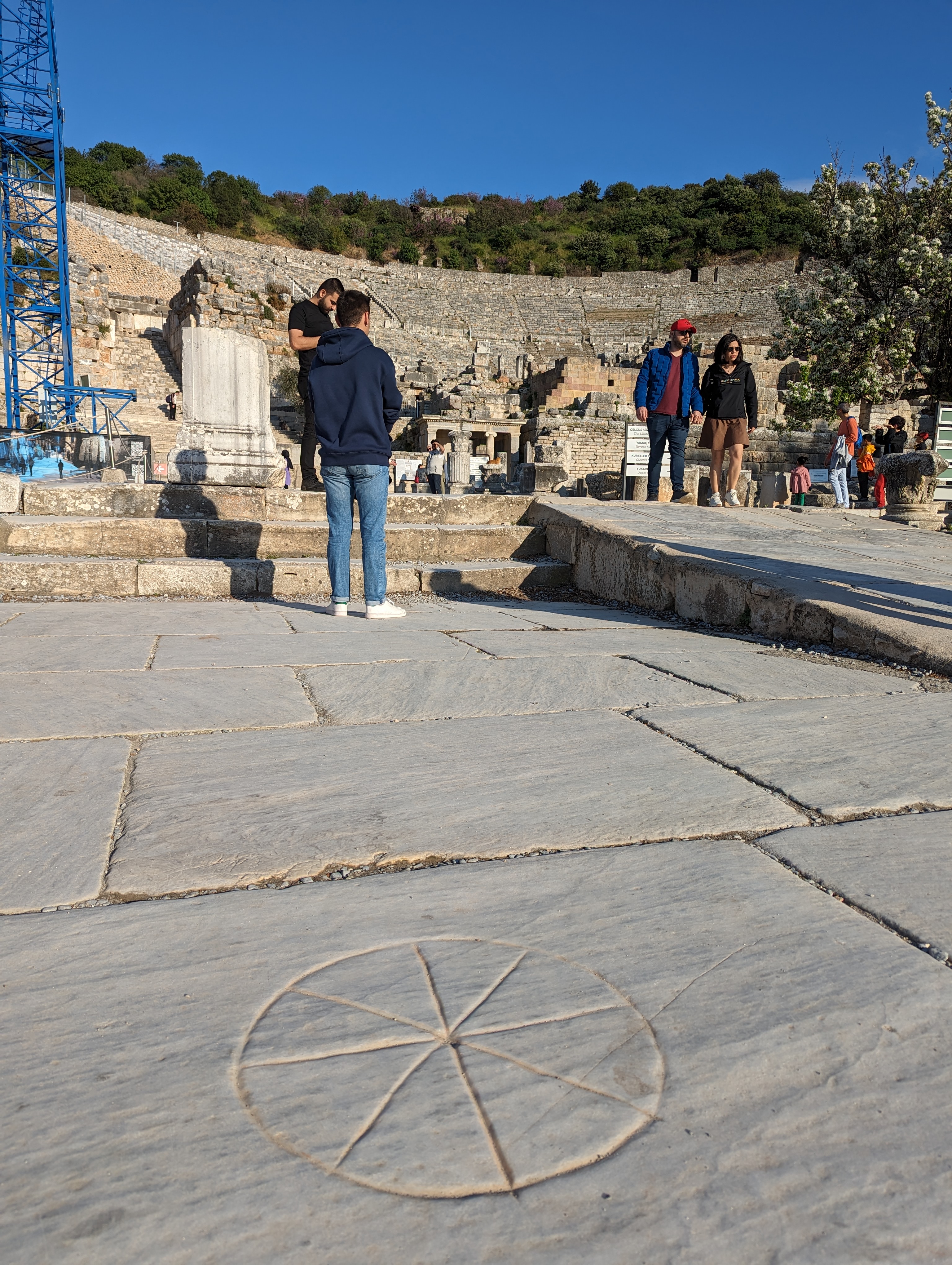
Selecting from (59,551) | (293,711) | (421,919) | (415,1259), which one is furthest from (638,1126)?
(59,551)

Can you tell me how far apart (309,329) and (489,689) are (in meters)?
4.43

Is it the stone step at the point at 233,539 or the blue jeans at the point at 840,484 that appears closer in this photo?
the stone step at the point at 233,539

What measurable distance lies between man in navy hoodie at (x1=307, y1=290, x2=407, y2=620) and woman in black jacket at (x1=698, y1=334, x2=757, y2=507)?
4123mm

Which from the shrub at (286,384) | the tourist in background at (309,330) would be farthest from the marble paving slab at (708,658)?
the shrub at (286,384)

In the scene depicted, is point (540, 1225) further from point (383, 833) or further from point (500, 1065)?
point (383, 833)

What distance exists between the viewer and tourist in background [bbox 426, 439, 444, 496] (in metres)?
17.0

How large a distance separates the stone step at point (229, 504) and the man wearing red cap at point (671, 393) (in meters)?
1.58

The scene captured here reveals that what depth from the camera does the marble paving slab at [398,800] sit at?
1.51m

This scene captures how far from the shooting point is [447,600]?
5.27 metres

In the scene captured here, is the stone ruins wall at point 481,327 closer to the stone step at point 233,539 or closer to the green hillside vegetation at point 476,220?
the green hillside vegetation at point 476,220

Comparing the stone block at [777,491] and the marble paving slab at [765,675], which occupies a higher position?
the stone block at [777,491]

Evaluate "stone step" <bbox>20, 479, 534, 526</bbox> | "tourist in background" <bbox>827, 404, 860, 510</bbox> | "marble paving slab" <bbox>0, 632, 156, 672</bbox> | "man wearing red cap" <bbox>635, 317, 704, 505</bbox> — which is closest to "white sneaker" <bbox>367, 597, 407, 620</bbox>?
"marble paving slab" <bbox>0, 632, 156, 672</bbox>

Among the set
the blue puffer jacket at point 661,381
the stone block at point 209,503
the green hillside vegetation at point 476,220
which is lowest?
the stone block at point 209,503

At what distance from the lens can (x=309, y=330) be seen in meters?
6.18
